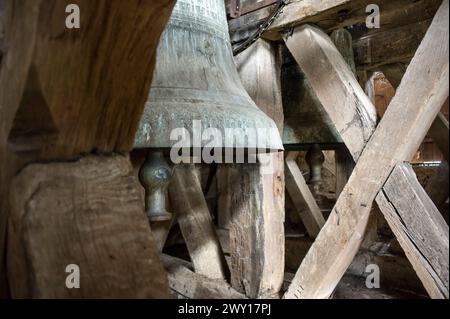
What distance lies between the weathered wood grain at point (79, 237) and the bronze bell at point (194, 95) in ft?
0.82

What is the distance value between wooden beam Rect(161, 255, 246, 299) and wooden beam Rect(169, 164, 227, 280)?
4 centimetres

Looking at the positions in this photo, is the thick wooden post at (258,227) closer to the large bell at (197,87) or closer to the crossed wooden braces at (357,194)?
the crossed wooden braces at (357,194)

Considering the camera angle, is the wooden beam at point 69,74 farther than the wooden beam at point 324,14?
No

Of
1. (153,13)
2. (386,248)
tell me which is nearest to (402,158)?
(153,13)

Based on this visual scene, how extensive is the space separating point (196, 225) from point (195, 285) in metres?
0.22

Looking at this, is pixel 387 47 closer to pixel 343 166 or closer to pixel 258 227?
pixel 343 166

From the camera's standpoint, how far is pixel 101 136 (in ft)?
1.71

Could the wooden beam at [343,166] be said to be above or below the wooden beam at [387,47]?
below

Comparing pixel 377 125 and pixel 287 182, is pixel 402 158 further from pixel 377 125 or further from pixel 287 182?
pixel 287 182

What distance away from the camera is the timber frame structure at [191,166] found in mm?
435

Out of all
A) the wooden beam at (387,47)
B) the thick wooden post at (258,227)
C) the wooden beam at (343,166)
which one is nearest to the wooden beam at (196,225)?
the thick wooden post at (258,227)

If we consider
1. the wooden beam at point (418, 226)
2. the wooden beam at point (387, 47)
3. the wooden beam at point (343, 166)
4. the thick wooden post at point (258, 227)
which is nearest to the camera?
the wooden beam at point (418, 226)

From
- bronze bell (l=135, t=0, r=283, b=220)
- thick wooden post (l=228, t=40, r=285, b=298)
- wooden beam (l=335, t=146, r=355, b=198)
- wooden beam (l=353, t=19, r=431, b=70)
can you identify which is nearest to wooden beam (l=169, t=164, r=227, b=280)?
thick wooden post (l=228, t=40, r=285, b=298)

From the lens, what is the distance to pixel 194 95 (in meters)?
0.82
